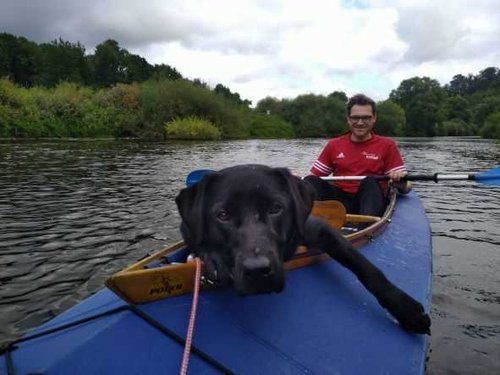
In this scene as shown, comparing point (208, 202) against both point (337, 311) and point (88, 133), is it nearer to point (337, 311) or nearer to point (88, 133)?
point (337, 311)

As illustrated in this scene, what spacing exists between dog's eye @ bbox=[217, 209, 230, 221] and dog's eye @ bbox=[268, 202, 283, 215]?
24cm

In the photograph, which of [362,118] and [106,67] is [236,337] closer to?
[362,118]

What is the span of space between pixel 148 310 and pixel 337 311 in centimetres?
117

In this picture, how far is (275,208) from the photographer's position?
8.51 ft

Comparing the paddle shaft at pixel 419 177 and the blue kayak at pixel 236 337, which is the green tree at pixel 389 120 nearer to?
the paddle shaft at pixel 419 177

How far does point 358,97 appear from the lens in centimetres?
602

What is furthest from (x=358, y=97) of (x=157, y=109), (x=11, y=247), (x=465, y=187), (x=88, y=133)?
(x=157, y=109)

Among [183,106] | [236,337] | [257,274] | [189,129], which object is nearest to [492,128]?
[183,106]

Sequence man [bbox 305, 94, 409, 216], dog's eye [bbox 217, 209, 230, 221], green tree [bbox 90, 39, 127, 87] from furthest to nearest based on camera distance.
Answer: green tree [bbox 90, 39, 127, 87]
man [bbox 305, 94, 409, 216]
dog's eye [bbox 217, 209, 230, 221]

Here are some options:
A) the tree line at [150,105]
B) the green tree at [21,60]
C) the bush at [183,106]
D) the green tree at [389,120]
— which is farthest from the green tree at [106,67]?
the green tree at [389,120]

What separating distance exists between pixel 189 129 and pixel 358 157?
123 feet

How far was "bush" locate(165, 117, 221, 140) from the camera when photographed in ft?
140

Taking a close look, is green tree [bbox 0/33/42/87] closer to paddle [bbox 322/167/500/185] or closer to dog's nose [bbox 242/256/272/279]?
paddle [bbox 322/167/500/185]

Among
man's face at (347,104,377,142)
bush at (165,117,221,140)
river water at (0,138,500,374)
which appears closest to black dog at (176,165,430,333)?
river water at (0,138,500,374)
